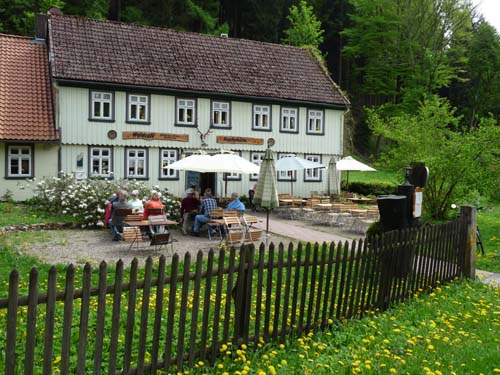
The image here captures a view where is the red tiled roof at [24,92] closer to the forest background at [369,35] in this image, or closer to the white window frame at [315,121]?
the forest background at [369,35]

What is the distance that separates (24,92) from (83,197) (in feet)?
28.1

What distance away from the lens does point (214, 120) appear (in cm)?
2578

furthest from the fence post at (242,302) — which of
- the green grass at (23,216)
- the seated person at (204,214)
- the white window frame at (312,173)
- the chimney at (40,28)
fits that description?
the chimney at (40,28)

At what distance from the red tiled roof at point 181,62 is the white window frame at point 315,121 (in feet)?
2.28

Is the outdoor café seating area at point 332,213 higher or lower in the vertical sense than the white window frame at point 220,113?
lower

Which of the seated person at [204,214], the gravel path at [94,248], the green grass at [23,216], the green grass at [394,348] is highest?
the seated person at [204,214]

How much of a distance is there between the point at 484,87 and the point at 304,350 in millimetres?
55004

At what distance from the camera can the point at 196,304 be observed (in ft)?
17.6

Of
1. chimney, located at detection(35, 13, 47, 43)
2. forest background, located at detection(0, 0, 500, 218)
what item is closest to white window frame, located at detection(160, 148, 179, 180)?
chimney, located at detection(35, 13, 47, 43)

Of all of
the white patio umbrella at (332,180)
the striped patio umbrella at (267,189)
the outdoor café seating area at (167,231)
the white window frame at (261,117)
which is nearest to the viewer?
the outdoor café seating area at (167,231)

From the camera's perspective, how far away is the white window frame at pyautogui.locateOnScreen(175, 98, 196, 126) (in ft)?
81.4

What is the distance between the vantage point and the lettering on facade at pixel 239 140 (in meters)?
25.9

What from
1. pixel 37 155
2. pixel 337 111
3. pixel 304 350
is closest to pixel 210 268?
pixel 304 350

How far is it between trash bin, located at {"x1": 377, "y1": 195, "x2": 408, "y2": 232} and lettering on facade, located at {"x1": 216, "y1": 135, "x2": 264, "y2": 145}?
54.1 ft
